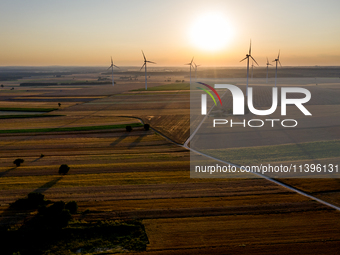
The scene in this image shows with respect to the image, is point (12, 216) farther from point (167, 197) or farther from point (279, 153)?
point (279, 153)

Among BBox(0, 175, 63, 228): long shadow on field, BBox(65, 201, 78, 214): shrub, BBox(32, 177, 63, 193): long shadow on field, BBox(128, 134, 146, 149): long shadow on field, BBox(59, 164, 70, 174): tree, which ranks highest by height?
BBox(128, 134, 146, 149): long shadow on field

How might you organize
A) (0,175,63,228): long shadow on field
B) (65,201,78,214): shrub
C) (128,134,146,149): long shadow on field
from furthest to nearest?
1. (128,134,146,149): long shadow on field
2. (65,201,78,214): shrub
3. (0,175,63,228): long shadow on field

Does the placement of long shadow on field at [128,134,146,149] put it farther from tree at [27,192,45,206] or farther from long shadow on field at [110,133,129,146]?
tree at [27,192,45,206]

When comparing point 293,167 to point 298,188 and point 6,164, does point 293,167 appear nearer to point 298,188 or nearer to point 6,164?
point 298,188

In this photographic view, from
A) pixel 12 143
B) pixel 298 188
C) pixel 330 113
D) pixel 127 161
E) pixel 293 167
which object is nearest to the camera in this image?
pixel 298 188

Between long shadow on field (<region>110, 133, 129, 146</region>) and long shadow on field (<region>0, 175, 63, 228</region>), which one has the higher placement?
long shadow on field (<region>110, 133, 129, 146</region>)

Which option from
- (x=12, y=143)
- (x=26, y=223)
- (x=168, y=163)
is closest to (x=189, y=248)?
(x=26, y=223)

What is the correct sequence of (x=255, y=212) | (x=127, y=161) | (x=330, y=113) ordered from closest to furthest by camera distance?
(x=255, y=212) < (x=127, y=161) < (x=330, y=113)

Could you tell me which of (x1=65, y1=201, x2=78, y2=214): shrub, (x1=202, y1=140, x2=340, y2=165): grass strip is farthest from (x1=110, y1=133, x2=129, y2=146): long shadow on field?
(x1=65, y1=201, x2=78, y2=214): shrub
